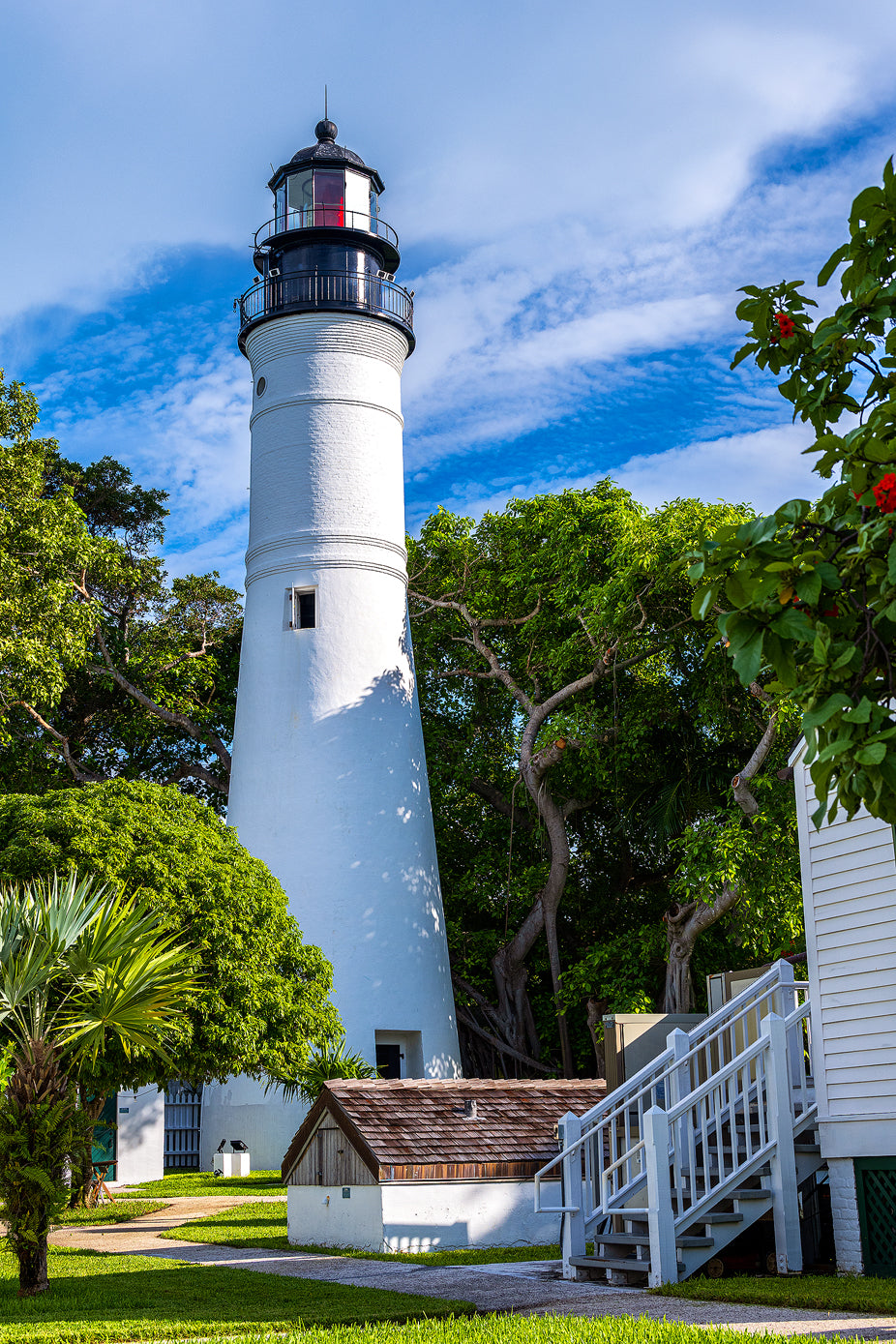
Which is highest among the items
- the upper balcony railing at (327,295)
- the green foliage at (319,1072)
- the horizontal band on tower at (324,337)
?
the upper balcony railing at (327,295)

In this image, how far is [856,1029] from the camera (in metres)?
10.7

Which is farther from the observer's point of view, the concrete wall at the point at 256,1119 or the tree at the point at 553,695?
the tree at the point at 553,695

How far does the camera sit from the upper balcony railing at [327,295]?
88.9 feet

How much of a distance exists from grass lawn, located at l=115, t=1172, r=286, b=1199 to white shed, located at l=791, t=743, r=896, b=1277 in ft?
39.1

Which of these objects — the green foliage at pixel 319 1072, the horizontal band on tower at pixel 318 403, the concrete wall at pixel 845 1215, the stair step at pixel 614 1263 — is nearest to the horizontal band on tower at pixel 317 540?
→ the horizontal band on tower at pixel 318 403

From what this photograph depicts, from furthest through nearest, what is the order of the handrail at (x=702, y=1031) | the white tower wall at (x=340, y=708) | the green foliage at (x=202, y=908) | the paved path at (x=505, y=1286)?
the white tower wall at (x=340, y=708) → the green foliage at (x=202, y=908) → the handrail at (x=702, y=1031) → the paved path at (x=505, y=1286)

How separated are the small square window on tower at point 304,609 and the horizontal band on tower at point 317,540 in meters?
0.98

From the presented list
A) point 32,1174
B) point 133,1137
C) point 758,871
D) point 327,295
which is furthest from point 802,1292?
point 327,295

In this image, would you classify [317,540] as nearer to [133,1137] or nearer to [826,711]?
[133,1137]

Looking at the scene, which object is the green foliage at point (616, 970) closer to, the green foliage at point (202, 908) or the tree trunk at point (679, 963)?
the tree trunk at point (679, 963)

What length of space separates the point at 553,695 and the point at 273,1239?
1410 centimetres

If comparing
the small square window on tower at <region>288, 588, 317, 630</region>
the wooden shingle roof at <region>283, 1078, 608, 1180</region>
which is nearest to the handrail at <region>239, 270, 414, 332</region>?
A: the small square window on tower at <region>288, 588, 317, 630</region>

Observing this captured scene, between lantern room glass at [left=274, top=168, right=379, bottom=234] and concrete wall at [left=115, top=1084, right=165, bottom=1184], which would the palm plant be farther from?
lantern room glass at [left=274, top=168, right=379, bottom=234]

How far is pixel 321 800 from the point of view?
81.8 ft
